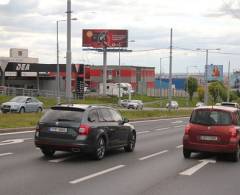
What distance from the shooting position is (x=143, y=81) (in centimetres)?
14100

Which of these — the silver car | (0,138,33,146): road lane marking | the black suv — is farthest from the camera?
the silver car

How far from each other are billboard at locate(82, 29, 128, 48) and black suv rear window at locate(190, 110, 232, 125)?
84.9 m

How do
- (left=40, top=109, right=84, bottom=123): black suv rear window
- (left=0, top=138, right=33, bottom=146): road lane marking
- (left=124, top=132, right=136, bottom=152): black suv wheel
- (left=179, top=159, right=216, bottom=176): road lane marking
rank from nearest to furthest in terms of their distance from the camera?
(left=179, top=159, right=216, bottom=176): road lane marking → (left=40, top=109, right=84, bottom=123): black suv rear window → (left=124, top=132, right=136, bottom=152): black suv wheel → (left=0, top=138, right=33, bottom=146): road lane marking

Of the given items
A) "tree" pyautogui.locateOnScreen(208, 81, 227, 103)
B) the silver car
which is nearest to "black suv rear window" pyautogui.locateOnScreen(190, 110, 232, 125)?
the silver car

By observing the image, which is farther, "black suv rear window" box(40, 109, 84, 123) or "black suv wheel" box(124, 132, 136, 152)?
"black suv wheel" box(124, 132, 136, 152)

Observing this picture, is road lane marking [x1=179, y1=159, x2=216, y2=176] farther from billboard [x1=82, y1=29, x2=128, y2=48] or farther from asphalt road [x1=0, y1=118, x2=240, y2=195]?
billboard [x1=82, y1=29, x2=128, y2=48]

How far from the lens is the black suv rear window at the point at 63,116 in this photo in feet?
47.1

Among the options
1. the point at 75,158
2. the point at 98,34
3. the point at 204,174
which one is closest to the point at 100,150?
the point at 75,158

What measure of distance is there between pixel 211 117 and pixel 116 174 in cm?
459

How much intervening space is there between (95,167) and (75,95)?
65.5 m

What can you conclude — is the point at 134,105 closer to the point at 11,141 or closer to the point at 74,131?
the point at 11,141

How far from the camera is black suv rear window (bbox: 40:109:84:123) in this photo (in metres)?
14.4

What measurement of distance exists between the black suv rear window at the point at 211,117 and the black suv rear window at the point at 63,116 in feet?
11.3

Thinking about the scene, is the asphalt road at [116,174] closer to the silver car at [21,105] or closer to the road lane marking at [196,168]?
the road lane marking at [196,168]
